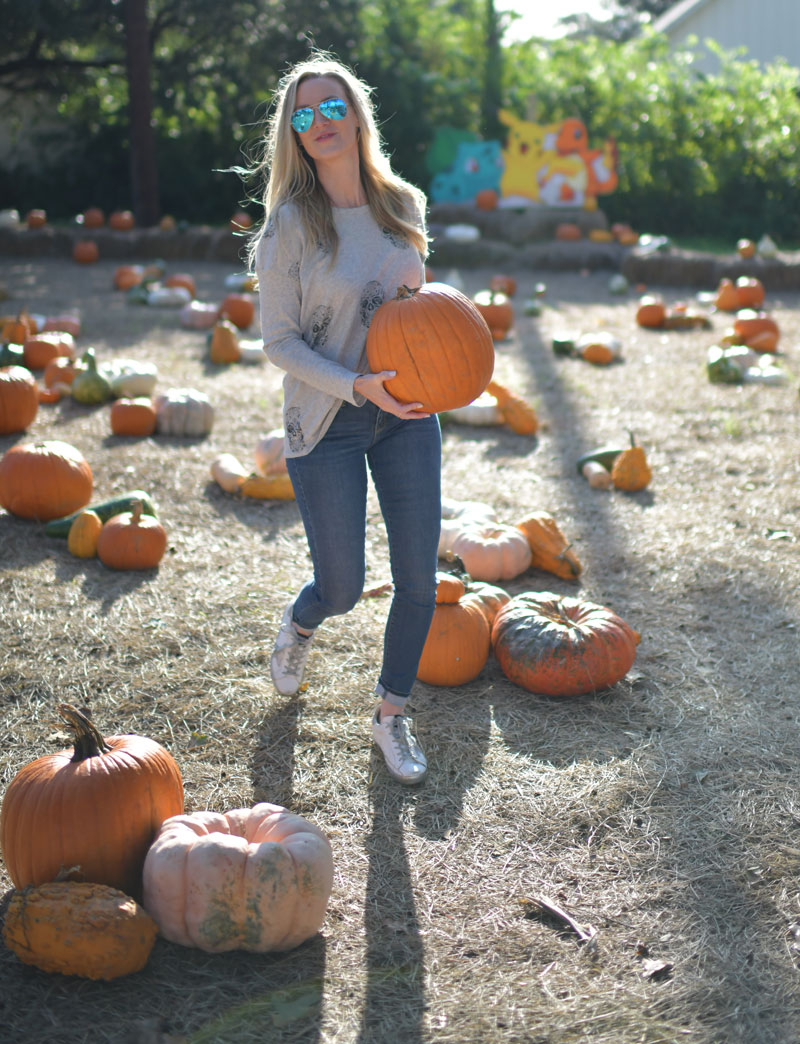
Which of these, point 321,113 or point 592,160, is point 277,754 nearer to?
point 321,113

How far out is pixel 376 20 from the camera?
18406 mm

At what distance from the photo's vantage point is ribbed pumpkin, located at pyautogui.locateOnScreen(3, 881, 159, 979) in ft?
7.59

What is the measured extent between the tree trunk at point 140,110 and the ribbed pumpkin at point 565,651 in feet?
43.5

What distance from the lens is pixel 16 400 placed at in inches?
248

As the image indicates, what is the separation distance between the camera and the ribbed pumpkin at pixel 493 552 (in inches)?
184

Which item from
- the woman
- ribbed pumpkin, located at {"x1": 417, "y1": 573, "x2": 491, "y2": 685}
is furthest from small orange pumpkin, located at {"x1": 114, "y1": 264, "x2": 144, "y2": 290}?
the woman

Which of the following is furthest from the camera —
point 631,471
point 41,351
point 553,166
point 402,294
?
point 553,166

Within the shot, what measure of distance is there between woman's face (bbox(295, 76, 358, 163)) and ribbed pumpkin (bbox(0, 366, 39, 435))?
13.1 feet

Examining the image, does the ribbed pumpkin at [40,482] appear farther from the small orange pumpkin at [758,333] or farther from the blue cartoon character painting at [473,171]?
the blue cartoon character painting at [473,171]

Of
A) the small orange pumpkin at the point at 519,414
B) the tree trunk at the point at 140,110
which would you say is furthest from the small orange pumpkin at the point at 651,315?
the tree trunk at the point at 140,110

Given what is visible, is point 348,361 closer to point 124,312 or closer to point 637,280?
point 124,312

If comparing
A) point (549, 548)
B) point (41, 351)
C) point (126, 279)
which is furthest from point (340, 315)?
point (126, 279)

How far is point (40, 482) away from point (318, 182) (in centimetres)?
278

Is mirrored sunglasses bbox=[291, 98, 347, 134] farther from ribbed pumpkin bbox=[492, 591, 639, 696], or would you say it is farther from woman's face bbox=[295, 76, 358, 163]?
ribbed pumpkin bbox=[492, 591, 639, 696]
